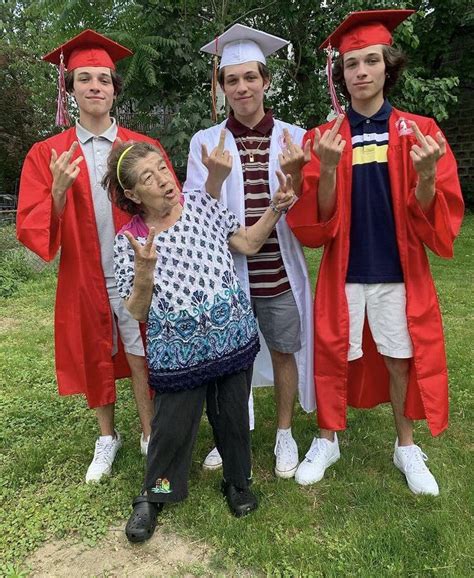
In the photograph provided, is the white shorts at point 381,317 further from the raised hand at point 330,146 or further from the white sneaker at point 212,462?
the white sneaker at point 212,462

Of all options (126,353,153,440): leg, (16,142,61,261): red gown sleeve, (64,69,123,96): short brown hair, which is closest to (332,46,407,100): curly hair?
(64,69,123,96): short brown hair

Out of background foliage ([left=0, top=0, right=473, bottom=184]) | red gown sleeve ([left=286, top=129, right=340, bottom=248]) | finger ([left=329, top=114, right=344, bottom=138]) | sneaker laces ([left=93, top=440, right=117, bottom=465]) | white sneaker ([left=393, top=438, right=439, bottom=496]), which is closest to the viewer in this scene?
finger ([left=329, top=114, right=344, bottom=138])

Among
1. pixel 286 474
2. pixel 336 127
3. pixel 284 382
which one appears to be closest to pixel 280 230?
pixel 336 127

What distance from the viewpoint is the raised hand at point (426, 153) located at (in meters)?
2.18

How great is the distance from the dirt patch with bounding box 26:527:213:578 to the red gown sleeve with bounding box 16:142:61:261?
1.33 meters

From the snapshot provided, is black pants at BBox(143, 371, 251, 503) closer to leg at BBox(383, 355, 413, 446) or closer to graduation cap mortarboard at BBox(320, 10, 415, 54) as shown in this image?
leg at BBox(383, 355, 413, 446)

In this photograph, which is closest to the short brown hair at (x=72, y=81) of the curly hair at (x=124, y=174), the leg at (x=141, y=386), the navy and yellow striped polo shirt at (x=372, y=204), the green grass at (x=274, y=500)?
the curly hair at (x=124, y=174)

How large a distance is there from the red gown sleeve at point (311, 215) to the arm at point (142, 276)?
0.78 m

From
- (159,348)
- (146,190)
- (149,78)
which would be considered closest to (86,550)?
(159,348)

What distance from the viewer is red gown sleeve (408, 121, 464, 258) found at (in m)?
2.37

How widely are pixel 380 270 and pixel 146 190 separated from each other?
1151mm

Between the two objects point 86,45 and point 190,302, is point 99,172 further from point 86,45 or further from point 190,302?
point 190,302

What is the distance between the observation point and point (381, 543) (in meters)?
2.29

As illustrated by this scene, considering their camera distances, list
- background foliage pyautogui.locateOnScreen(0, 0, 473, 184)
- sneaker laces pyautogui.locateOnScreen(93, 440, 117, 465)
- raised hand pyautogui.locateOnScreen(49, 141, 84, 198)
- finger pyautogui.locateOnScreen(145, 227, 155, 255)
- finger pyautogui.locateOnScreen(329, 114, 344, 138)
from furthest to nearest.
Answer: background foliage pyautogui.locateOnScreen(0, 0, 473, 184) < sneaker laces pyautogui.locateOnScreen(93, 440, 117, 465) < raised hand pyautogui.locateOnScreen(49, 141, 84, 198) < finger pyautogui.locateOnScreen(329, 114, 344, 138) < finger pyautogui.locateOnScreen(145, 227, 155, 255)
